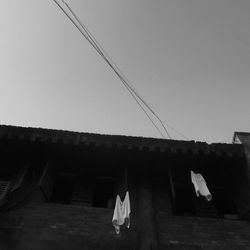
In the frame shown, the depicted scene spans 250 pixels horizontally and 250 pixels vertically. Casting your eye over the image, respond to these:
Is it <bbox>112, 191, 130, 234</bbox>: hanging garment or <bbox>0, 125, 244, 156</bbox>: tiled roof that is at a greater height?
<bbox>0, 125, 244, 156</bbox>: tiled roof

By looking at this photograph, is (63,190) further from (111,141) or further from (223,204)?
(223,204)

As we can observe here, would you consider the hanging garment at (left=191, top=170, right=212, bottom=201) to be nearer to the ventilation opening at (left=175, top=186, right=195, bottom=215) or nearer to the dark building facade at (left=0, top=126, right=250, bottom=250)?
the dark building facade at (left=0, top=126, right=250, bottom=250)

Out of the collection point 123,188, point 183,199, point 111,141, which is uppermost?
point 111,141

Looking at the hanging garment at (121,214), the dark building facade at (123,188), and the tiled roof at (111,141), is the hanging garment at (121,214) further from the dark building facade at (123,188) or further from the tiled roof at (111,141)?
the tiled roof at (111,141)

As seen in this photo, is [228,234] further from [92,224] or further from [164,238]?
[92,224]

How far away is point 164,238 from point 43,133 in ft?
13.6

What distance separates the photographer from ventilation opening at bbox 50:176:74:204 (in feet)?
27.8

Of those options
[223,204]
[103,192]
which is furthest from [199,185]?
[103,192]

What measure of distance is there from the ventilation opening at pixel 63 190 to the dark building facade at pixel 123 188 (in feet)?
0.09

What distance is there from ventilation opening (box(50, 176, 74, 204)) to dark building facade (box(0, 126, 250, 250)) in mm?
27

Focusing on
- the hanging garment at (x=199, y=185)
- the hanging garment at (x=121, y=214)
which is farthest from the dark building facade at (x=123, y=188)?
the hanging garment at (x=199, y=185)

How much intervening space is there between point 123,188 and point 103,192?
3.81 ft

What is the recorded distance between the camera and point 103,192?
8906 mm

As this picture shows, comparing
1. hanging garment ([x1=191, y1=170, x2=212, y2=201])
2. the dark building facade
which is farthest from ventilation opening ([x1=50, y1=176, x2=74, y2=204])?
hanging garment ([x1=191, y1=170, x2=212, y2=201])
